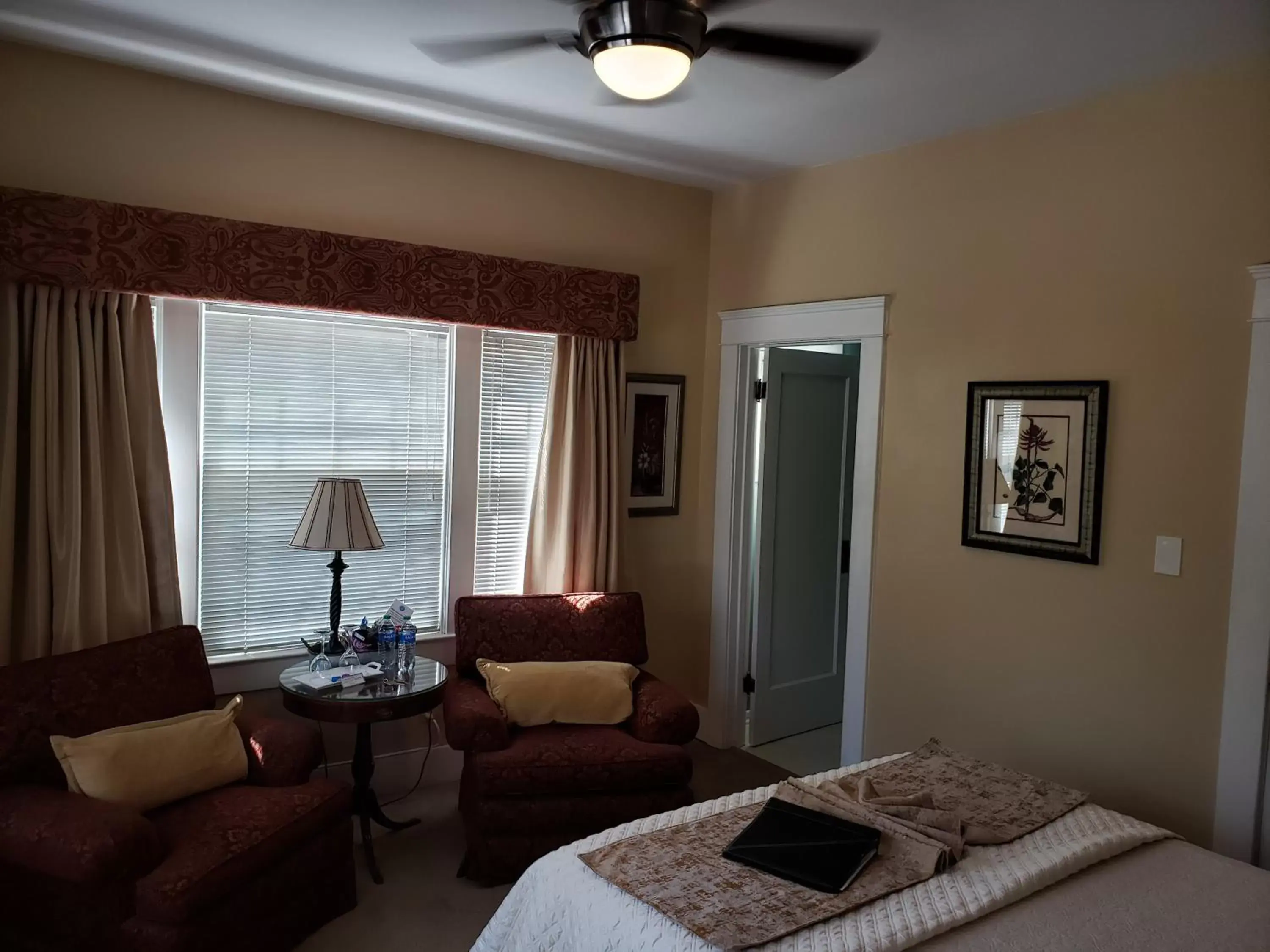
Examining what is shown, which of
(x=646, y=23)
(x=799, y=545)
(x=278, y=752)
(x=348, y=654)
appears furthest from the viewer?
(x=799, y=545)

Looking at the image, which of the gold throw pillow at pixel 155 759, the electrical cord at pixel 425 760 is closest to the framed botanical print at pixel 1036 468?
the electrical cord at pixel 425 760

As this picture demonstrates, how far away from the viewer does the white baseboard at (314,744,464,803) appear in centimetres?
374

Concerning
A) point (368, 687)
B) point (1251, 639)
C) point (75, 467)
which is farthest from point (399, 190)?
point (1251, 639)

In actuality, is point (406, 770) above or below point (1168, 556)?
below

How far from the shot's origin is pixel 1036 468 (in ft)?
10.5

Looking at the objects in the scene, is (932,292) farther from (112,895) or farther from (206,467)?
(112,895)

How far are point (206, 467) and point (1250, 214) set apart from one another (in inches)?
142

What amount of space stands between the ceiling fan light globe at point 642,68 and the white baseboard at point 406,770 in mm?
2639

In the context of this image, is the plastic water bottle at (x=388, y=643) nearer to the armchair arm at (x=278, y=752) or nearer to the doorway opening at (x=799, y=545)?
the armchair arm at (x=278, y=752)

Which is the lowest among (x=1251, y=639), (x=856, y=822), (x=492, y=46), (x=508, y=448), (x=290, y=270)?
(x=856, y=822)

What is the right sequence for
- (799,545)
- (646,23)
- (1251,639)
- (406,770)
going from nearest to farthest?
(646,23)
(1251,639)
(406,770)
(799,545)

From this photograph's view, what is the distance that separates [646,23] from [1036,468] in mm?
2069

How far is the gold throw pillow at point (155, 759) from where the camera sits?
8.49 feet

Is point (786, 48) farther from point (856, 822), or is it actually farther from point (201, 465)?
point (201, 465)
